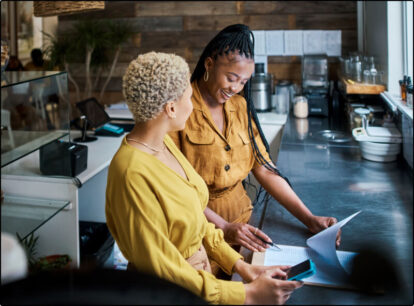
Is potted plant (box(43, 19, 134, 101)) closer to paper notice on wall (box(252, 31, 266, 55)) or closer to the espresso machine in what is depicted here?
paper notice on wall (box(252, 31, 266, 55))

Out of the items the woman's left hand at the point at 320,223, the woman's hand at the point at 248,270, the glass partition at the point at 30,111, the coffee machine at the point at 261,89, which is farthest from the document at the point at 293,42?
the woman's hand at the point at 248,270

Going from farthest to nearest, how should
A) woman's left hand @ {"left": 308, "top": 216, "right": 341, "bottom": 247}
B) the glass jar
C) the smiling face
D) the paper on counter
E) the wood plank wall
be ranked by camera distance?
the wood plank wall
the glass jar
the smiling face
woman's left hand @ {"left": 308, "top": 216, "right": 341, "bottom": 247}
the paper on counter

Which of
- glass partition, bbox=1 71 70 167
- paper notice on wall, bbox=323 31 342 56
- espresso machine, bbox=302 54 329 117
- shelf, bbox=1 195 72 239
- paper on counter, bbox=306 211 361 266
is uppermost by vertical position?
paper notice on wall, bbox=323 31 342 56

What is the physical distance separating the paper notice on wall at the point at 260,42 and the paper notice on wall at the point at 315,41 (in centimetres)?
40

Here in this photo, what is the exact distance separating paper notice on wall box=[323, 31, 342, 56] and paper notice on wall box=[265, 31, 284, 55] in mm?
421

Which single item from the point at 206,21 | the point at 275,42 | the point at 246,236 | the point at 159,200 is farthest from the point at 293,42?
the point at 159,200

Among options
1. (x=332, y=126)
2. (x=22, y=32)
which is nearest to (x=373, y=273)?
(x=332, y=126)

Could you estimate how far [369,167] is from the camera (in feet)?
8.10

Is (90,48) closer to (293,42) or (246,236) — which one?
(293,42)

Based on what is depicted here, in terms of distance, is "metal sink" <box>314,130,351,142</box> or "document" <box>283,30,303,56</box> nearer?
"metal sink" <box>314,130,351,142</box>

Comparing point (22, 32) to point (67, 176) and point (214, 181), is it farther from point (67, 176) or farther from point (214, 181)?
point (214, 181)

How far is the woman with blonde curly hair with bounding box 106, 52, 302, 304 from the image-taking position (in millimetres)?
1125

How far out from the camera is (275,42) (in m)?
4.72

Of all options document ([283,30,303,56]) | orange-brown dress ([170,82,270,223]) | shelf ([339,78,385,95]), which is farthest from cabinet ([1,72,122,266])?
document ([283,30,303,56])
